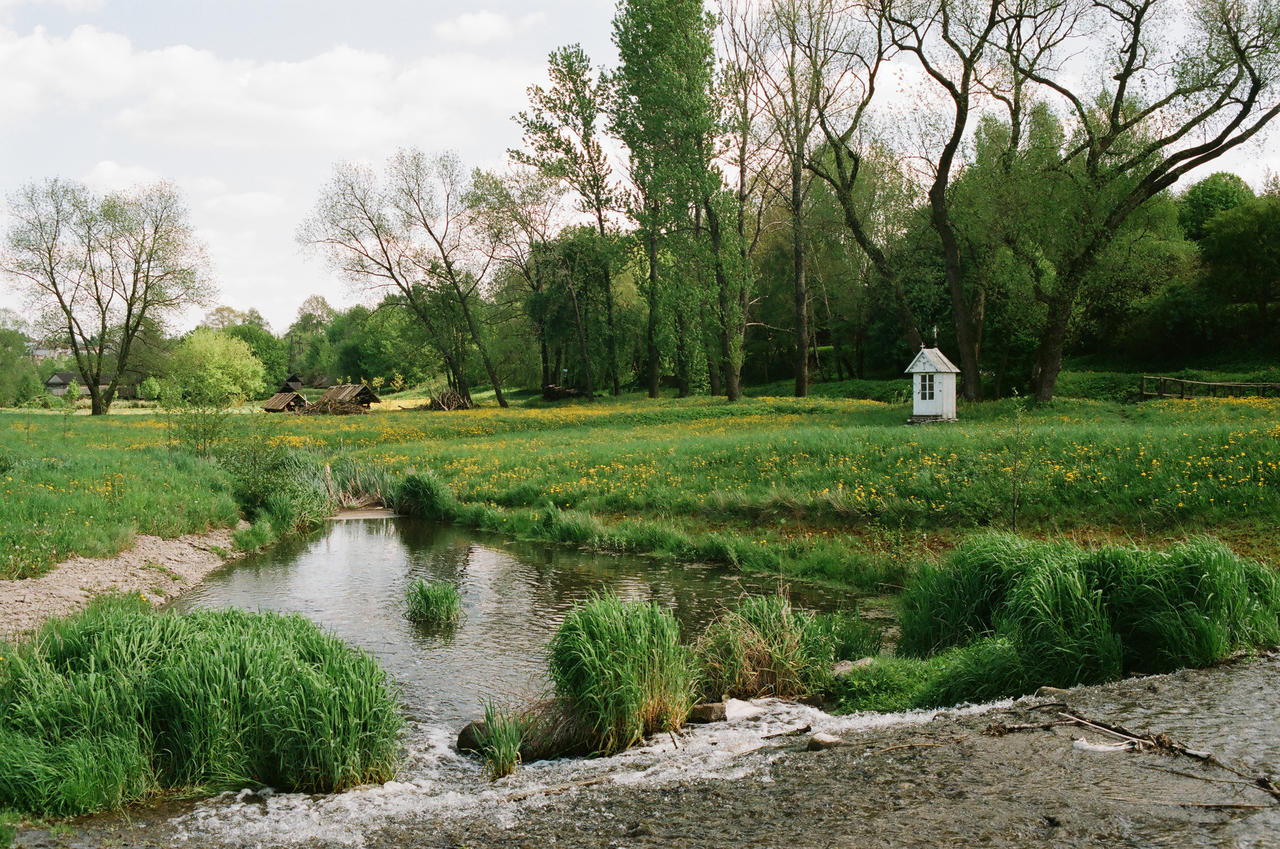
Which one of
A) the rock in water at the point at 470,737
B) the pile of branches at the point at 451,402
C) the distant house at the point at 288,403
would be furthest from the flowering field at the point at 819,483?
the distant house at the point at 288,403

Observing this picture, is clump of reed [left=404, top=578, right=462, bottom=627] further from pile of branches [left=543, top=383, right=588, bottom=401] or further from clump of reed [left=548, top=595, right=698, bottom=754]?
pile of branches [left=543, top=383, right=588, bottom=401]

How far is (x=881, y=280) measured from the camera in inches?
2168

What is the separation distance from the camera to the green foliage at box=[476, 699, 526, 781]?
22.8 feet

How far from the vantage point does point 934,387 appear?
93.1 ft

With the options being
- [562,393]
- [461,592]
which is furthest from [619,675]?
[562,393]

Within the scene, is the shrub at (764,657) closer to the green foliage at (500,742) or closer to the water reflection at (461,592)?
the water reflection at (461,592)

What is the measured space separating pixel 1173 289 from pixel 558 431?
35735 millimetres

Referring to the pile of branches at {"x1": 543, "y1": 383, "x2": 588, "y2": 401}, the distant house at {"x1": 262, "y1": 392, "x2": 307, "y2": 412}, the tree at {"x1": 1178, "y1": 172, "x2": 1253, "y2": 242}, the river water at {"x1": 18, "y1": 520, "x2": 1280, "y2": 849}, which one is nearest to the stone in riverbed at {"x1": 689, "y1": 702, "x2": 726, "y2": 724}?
the river water at {"x1": 18, "y1": 520, "x2": 1280, "y2": 849}

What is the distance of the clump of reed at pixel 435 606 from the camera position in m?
12.0

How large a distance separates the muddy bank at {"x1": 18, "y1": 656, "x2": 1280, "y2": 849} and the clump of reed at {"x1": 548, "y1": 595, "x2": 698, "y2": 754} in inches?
16.0

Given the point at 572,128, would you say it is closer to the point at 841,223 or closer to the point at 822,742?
the point at 841,223

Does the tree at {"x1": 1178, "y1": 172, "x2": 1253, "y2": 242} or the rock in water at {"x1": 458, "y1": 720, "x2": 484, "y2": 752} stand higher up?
the tree at {"x1": 1178, "y1": 172, "x2": 1253, "y2": 242}

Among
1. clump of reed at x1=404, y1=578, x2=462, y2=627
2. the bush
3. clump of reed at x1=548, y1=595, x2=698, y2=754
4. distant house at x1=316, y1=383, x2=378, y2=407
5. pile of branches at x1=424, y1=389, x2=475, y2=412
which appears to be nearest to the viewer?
clump of reed at x1=548, y1=595, x2=698, y2=754

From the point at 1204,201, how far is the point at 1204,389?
2545cm
